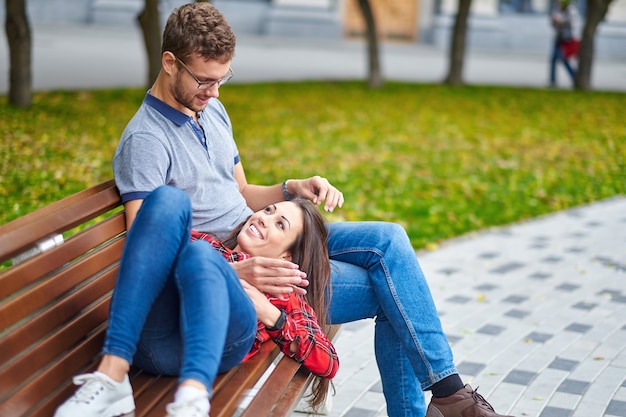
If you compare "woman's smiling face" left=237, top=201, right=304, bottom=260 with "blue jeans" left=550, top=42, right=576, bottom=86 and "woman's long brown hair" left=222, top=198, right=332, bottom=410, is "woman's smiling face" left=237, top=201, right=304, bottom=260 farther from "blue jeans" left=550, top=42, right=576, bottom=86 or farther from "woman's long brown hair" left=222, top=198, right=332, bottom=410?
"blue jeans" left=550, top=42, right=576, bottom=86

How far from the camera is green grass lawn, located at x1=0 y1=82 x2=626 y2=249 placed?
310 inches

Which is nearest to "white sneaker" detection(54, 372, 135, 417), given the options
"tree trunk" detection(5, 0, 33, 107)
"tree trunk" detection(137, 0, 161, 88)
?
"tree trunk" detection(5, 0, 33, 107)

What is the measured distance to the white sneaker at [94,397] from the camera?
247 cm

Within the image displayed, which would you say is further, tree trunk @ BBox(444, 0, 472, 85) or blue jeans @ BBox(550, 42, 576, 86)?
blue jeans @ BBox(550, 42, 576, 86)

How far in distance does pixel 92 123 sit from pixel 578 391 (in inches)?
299

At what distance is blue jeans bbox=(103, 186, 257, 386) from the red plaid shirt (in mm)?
329

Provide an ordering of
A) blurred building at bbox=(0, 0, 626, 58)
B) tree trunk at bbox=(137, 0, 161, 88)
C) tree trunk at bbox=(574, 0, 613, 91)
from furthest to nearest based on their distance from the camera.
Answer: blurred building at bbox=(0, 0, 626, 58), tree trunk at bbox=(574, 0, 613, 91), tree trunk at bbox=(137, 0, 161, 88)

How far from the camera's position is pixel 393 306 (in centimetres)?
338

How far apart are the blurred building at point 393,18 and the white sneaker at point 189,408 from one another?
21662 mm

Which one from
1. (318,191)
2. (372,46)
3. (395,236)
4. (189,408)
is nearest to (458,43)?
(372,46)

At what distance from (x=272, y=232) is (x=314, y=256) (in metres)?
0.19

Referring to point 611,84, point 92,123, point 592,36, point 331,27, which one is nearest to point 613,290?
point 92,123

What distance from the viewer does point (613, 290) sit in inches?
231

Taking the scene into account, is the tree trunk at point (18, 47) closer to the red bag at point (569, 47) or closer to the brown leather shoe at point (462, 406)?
the brown leather shoe at point (462, 406)
